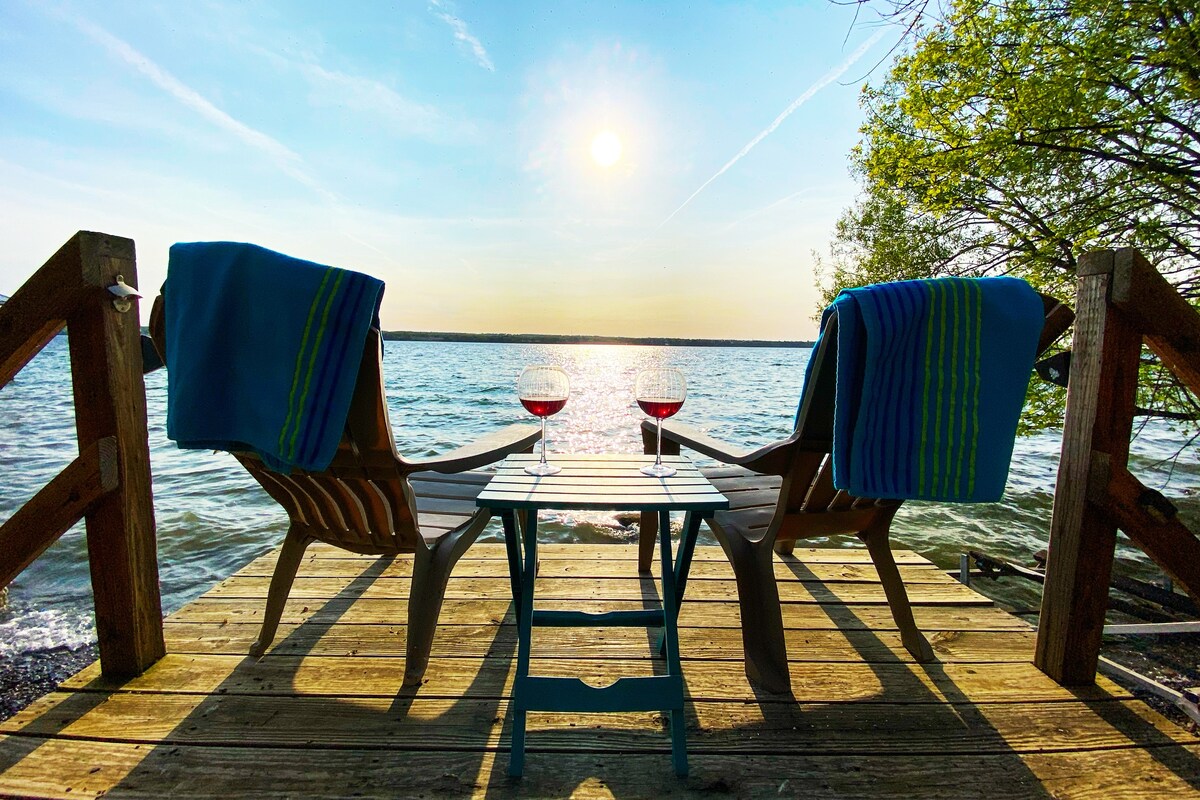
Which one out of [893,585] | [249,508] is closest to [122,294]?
[893,585]

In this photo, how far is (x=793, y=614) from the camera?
2262 millimetres

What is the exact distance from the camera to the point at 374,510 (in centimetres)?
177

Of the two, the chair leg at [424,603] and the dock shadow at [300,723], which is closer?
the dock shadow at [300,723]

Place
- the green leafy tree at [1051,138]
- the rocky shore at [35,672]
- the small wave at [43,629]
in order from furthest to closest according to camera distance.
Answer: the green leafy tree at [1051,138]
the small wave at [43,629]
the rocky shore at [35,672]

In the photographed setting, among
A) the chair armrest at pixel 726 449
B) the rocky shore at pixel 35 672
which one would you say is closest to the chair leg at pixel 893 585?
the chair armrest at pixel 726 449

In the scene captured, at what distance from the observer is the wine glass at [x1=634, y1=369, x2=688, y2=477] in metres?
1.76

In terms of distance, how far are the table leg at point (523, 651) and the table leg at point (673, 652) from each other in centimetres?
39

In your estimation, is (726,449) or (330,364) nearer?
(330,364)

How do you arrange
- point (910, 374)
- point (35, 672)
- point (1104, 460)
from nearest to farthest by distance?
1. point (910, 374)
2. point (1104, 460)
3. point (35, 672)

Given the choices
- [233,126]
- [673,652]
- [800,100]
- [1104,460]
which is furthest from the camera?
[800,100]

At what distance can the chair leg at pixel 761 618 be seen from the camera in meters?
1.69

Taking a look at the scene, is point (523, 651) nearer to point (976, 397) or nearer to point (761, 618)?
point (761, 618)

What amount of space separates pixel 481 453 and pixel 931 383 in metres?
1.58

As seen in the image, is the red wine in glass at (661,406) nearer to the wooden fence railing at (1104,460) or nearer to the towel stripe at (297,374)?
the towel stripe at (297,374)
